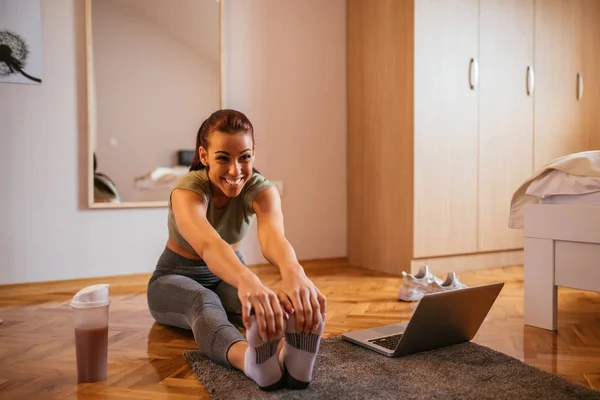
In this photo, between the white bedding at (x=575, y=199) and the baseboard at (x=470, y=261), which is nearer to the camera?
the white bedding at (x=575, y=199)

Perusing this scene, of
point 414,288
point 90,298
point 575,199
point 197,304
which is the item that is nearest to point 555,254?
point 575,199

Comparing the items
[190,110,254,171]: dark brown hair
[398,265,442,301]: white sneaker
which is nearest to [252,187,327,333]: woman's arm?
[190,110,254,171]: dark brown hair

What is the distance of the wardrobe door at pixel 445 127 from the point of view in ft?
10.6

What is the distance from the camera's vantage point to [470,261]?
3.47 m

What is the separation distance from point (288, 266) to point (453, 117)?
2205 mm

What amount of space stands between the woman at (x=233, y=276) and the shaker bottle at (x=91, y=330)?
26 centimetres

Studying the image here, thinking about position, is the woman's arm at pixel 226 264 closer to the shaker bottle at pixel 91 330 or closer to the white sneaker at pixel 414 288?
the shaker bottle at pixel 91 330

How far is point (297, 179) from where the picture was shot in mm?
3523

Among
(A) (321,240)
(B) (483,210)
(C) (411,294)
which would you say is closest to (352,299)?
(C) (411,294)

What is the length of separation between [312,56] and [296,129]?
45cm

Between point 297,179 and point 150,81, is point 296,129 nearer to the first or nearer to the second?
point 297,179

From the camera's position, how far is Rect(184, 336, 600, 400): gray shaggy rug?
55.4 inches

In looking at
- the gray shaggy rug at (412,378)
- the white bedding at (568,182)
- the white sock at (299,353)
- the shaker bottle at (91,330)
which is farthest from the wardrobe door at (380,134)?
the shaker bottle at (91,330)

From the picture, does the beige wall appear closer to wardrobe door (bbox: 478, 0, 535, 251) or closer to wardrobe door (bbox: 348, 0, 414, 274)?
wardrobe door (bbox: 348, 0, 414, 274)
